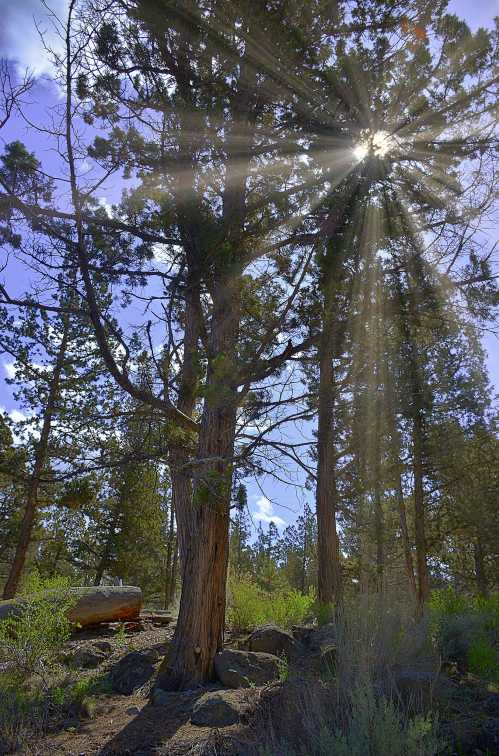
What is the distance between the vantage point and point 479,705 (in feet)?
15.5

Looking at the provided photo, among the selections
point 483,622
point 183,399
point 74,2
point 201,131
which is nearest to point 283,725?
point 483,622

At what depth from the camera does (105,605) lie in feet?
36.5

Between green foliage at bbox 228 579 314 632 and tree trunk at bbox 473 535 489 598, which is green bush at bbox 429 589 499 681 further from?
tree trunk at bbox 473 535 489 598

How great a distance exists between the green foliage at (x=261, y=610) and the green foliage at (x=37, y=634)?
11.9 feet

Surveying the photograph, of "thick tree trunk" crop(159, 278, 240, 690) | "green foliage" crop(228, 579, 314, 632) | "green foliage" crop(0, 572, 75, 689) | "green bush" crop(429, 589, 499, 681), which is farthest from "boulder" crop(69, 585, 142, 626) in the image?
"green bush" crop(429, 589, 499, 681)

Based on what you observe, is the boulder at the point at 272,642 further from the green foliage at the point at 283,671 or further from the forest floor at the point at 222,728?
the green foliage at the point at 283,671

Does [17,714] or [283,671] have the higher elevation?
[283,671]

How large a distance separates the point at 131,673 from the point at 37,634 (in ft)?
4.72

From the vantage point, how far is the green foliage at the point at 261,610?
10.1 meters

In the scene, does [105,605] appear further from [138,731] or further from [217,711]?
[217,711]

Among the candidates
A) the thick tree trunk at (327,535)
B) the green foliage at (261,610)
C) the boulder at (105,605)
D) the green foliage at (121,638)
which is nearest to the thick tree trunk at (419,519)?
the thick tree trunk at (327,535)

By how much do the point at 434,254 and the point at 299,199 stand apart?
1.94 metres

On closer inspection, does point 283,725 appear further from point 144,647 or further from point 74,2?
point 74,2

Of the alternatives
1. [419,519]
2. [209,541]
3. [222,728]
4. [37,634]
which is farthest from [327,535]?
[222,728]
